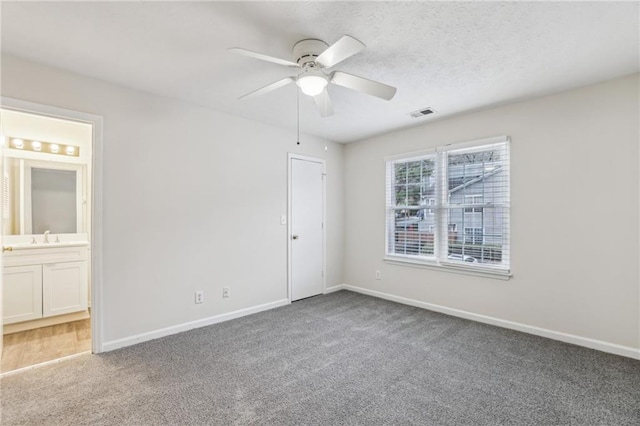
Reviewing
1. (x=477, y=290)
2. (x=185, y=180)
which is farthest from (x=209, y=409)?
(x=477, y=290)

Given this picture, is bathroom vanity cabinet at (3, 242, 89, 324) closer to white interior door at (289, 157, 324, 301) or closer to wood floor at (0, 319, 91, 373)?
wood floor at (0, 319, 91, 373)

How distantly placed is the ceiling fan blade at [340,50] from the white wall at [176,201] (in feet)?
6.51

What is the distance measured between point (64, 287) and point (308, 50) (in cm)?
398

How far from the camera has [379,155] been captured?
4.53 m

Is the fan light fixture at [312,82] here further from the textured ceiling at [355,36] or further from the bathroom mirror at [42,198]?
the bathroom mirror at [42,198]

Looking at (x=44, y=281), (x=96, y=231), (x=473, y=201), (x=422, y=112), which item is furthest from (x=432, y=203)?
(x=44, y=281)

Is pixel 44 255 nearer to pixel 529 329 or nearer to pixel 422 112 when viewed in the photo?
pixel 422 112

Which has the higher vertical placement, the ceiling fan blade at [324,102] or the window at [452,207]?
the ceiling fan blade at [324,102]

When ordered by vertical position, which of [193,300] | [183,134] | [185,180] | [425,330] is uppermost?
[183,134]

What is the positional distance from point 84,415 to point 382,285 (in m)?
3.58

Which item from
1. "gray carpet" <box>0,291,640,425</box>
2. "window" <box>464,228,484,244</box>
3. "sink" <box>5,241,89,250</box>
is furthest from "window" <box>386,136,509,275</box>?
"sink" <box>5,241,89,250</box>

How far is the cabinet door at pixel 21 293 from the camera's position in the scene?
3223mm

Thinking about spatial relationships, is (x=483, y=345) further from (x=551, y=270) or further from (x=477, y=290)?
(x=551, y=270)

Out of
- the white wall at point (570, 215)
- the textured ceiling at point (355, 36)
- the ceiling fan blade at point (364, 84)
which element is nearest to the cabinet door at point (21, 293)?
the textured ceiling at point (355, 36)
